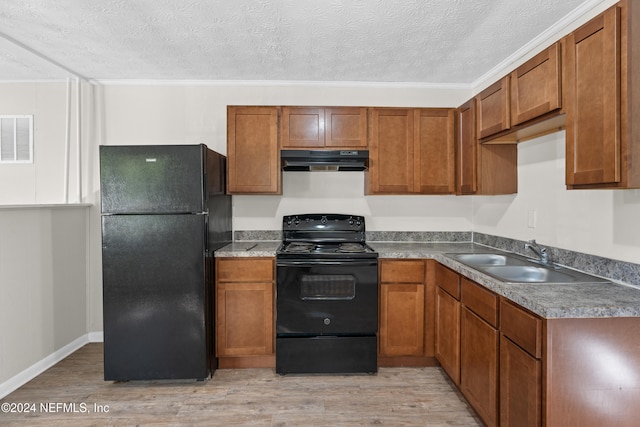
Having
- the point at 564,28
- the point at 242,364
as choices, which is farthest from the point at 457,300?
the point at 564,28

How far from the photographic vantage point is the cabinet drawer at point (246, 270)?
8.25 feet

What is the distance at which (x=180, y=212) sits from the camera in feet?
7.54

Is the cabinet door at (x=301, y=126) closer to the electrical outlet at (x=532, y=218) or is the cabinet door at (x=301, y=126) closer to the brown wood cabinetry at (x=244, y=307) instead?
the brown wood cabinetry at (x=244, y=307)

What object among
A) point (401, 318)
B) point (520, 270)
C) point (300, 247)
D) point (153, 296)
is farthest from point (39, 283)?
point (520, 270)

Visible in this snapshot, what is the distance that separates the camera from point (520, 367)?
1.45 meters

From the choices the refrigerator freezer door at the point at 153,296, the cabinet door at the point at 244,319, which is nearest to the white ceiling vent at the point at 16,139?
the refrigerator freezer door at the point at 153,296

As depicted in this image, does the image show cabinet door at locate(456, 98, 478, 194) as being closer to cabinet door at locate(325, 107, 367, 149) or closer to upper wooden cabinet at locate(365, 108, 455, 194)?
upper wooden cabinet at locate(365, 108, 455, 194)

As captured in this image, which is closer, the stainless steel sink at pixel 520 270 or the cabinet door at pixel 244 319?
the stainless steel sink at pixel 520 270

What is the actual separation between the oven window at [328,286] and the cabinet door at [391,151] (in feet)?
2.71

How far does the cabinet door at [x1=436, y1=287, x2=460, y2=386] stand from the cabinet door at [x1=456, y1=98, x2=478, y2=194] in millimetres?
884

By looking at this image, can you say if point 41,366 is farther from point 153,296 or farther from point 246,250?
point 246,250

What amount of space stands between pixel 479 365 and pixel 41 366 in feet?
10.6

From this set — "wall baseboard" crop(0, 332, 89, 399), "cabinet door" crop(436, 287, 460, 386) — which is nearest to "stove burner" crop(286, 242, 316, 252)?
"cabinet door" crop(436, 287, 460, 386)

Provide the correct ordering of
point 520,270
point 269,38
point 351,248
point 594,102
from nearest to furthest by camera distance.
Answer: point 594,102
point 520,270
point 269,38
point 351,248
